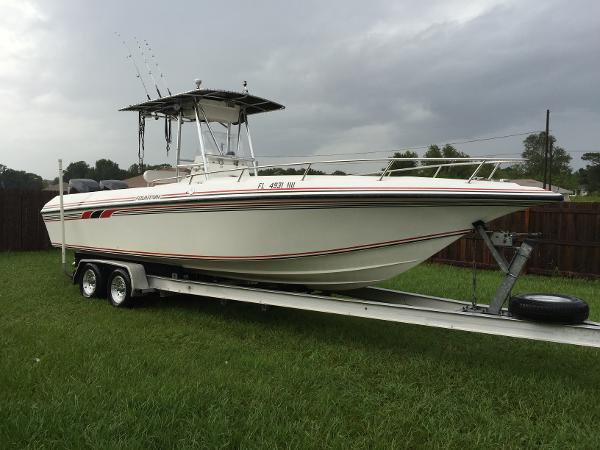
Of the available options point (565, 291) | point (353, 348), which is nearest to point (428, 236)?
point (353, 348)

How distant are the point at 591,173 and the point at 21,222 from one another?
73.5 meters

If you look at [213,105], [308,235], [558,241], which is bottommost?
[558,241]

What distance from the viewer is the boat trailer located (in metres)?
3.48

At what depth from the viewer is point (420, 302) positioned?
15.3ft

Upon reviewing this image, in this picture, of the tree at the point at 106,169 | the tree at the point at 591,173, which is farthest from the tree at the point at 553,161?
the tree at the point at 106,169

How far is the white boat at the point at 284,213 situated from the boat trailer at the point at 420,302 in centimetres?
24

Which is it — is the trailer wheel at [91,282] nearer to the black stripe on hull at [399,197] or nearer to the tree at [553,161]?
the black stripe on hull at [399,197]

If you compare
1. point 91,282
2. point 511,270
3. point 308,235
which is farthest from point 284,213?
point 91,282

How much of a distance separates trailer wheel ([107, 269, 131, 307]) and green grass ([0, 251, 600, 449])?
0.37 meters

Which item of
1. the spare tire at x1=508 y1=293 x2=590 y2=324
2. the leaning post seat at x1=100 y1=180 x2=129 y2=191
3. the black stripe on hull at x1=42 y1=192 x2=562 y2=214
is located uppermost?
the leaning post seat at x1=100 y1=180 x2=129 y2=191

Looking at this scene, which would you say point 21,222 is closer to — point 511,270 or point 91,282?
point 91,282

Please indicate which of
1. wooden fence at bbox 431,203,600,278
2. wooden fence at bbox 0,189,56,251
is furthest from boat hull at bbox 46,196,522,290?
wooden fence at bbox 0,189,56,251

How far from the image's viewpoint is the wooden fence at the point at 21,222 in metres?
12.6

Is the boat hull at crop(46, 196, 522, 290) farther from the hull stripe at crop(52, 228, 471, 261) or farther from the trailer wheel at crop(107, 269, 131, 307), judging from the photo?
the trailer wheel at crop(107, 269, 131, 307)
